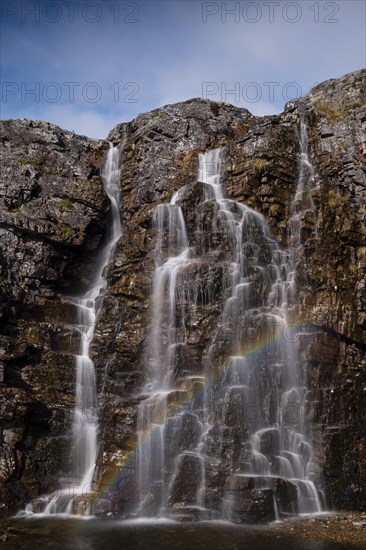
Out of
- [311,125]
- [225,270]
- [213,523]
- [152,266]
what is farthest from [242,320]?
[311,125]

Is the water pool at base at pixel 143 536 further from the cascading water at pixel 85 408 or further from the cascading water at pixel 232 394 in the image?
the cascading water at pixel 85 408

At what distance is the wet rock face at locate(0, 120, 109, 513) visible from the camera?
23.1m

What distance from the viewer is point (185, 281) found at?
25.1 m

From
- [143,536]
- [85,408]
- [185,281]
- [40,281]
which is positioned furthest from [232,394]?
[40,281]

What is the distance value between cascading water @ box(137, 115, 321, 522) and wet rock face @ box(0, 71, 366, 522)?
134 mm

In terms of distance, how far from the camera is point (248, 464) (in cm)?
2006

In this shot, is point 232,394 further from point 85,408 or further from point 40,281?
point 40,281

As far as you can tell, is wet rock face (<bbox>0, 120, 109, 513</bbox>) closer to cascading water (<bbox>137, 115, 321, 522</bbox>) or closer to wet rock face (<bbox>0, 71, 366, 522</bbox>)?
wet rock face (<bbox>0, 71, 366, 522</bbox>)

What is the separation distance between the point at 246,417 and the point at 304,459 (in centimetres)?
286

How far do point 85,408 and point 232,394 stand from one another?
7.60 metres

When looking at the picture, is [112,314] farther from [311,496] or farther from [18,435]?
[311,496]

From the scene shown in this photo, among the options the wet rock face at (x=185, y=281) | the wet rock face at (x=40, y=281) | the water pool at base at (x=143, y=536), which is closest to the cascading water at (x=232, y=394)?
the wet rock face at (x=185, y=281)

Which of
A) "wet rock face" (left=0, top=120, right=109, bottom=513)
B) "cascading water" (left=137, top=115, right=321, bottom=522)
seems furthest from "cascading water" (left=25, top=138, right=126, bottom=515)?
"cascading water" (left=137, top=115, right=321, bottom=522)

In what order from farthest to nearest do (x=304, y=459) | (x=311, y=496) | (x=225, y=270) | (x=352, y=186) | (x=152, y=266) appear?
(x=352, y=186)
(x=152, y=266)
(x=225, y=270)
(x=304, y=459)
(x=311, y=496)
